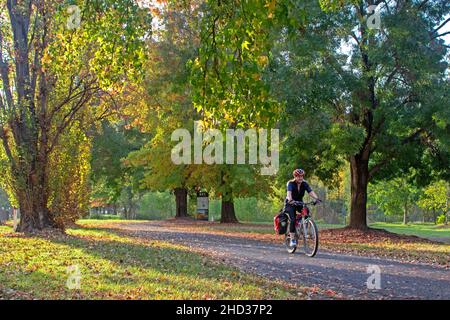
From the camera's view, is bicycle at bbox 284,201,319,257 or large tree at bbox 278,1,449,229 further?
large tree at bbox 278,1,449,229

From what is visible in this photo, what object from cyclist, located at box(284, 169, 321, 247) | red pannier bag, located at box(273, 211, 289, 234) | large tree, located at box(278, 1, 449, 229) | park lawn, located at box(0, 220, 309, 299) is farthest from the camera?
large tree, located at box(278, 1, 449, 229)

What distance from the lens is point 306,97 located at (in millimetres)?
18047

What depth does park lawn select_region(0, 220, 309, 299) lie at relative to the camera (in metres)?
6.62

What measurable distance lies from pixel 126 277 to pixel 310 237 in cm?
467

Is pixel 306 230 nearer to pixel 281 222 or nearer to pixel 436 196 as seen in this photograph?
pixel 281 222

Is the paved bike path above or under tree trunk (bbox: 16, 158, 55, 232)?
under

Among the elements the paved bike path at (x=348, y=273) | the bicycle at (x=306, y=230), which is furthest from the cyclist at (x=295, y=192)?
the paved bike path at (x=348, y=273)

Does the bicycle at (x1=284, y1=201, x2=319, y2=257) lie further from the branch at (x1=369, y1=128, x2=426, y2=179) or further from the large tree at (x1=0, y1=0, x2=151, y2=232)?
the branch at (x1=369, y1=128, x2=426, y2=179)

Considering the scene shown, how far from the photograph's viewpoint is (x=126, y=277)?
26.1ft

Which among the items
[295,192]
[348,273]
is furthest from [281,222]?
[348,273]

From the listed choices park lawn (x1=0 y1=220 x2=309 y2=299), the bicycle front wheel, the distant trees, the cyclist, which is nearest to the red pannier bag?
the cyclist

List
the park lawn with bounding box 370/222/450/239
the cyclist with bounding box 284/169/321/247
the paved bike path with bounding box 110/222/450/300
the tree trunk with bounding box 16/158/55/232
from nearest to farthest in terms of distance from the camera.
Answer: the paved bike path with bounding box 110/222/450/300 < the cyclist with bounding box 284/169/321/247 < the tree trunk with bounding box 16/158/55/232 < the park lawn with bounding box 370/222/450/239

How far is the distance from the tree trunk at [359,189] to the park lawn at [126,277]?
40.8ft

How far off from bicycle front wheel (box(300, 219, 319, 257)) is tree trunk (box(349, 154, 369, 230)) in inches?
467
